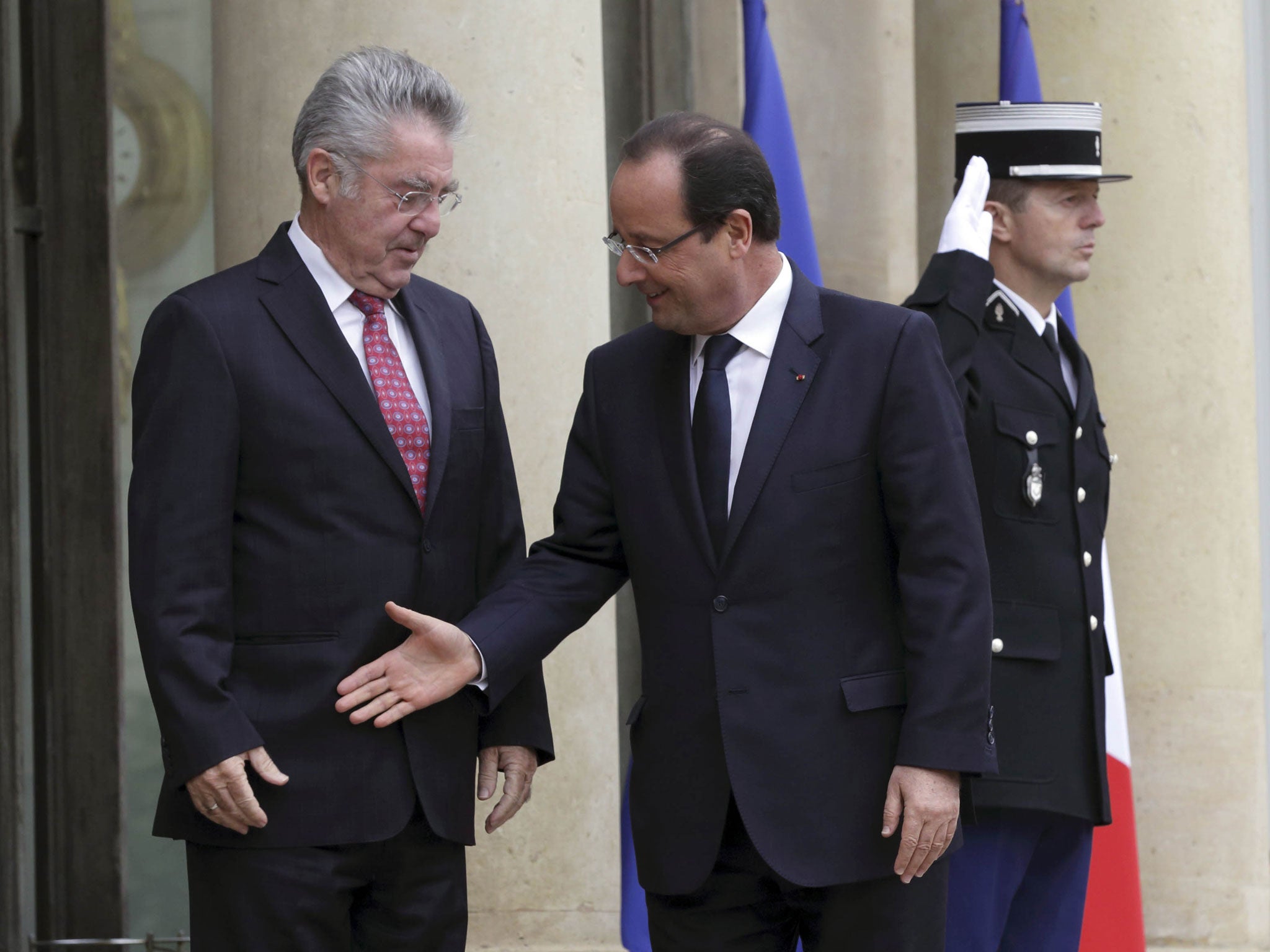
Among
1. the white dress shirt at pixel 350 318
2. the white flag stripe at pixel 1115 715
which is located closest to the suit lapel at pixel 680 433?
the white dress shirt at pixel 350 318

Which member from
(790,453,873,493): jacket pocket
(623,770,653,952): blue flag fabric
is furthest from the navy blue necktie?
(623,770,653,952): blue flag fabric

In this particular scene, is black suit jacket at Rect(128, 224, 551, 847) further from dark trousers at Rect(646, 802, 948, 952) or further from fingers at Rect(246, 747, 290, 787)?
dark trousers at Rect(646, 802, 948, 952)

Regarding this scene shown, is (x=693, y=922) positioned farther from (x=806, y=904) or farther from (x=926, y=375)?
(x=926, y=375)

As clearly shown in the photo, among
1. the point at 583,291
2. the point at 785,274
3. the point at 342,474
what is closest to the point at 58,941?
the point at 583,291

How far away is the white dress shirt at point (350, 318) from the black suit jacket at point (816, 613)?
16.2 inches

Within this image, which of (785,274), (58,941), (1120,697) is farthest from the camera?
(58,941)

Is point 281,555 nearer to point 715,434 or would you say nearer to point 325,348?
point 325,348

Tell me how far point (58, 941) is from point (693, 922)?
117 inches

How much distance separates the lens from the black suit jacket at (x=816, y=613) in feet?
8.36

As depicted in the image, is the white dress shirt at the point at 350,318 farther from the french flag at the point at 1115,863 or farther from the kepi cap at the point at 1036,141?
the french flag at the point at 1115,863

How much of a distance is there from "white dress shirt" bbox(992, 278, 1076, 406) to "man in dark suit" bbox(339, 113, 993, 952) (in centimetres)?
98

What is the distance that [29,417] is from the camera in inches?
199

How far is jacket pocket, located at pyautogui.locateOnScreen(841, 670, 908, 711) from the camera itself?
8.48ft

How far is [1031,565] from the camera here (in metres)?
3.40
